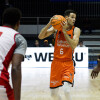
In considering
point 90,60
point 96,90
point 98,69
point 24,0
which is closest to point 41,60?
point 90,60

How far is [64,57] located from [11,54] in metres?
2.33

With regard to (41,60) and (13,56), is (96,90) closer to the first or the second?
(13,56)

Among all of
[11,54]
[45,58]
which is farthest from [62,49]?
[45,58]

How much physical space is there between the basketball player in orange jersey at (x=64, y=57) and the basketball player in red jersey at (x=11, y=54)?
210 centimetres

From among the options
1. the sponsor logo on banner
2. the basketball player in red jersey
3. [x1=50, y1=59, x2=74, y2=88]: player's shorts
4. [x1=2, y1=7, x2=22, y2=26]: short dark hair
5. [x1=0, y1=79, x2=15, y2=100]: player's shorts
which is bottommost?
the sponsor logo on banner

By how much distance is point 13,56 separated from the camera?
2012mm

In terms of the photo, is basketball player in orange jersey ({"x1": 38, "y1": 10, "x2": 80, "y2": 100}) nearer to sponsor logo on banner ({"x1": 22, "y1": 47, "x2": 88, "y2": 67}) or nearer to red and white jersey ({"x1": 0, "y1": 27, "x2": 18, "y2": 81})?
red and white jersey ({"x1": 0, "y1": 27, "x2": 18, "y2": 81})

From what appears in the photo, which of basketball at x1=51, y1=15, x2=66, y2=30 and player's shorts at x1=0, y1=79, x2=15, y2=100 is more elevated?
basketball at x1=51, y1=15, x2=66, y2=30

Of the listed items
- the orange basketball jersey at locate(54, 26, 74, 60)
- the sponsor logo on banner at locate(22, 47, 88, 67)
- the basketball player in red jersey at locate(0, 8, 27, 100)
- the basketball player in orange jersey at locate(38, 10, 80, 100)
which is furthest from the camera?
the sponsor logo on banner at locate(22, 47, 88, 67)

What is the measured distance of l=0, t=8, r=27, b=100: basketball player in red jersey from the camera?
1.97 meters

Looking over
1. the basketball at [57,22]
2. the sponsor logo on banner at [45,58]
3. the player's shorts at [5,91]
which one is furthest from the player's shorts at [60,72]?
the sponsor logo on banner at [45,58]

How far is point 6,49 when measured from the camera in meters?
2.00

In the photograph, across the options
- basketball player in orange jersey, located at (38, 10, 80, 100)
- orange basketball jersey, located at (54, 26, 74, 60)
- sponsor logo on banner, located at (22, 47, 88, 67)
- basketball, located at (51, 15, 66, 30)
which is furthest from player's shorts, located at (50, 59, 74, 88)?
sponsor logo on banner, located at (22, 47, 88, 67)

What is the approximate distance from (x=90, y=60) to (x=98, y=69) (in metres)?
11.1
